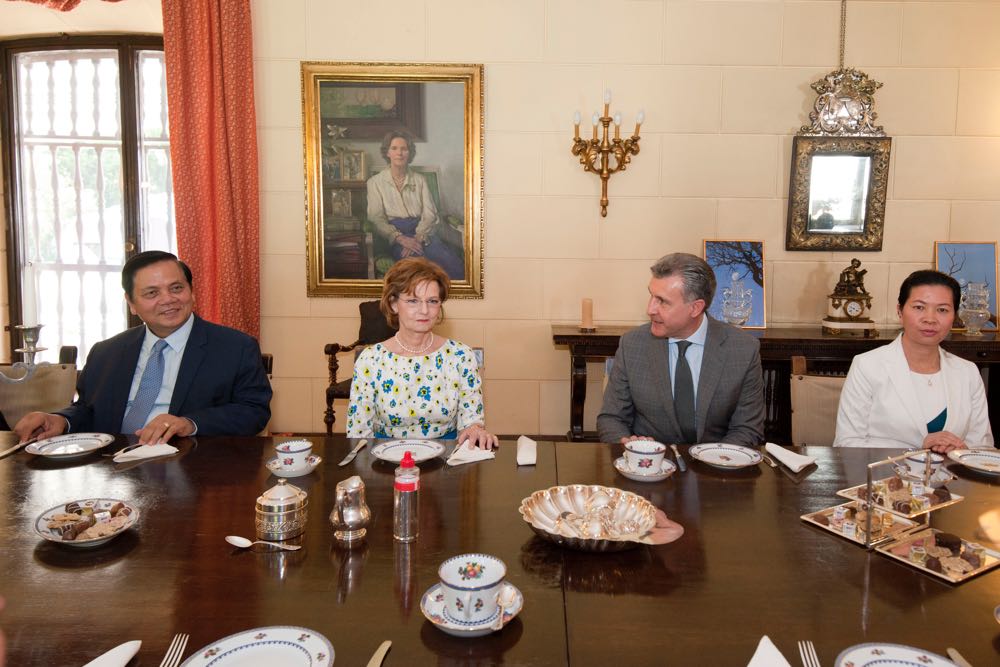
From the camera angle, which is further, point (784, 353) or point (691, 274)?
point (784, 353)

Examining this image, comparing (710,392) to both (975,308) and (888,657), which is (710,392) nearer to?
(888,657)

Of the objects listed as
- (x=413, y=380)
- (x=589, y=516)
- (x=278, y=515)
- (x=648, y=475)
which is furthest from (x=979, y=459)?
(x=278, y=515)

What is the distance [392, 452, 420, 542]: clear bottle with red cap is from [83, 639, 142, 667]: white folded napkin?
0.52 metres

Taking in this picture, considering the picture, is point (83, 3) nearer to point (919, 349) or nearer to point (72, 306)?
point (72, 306)

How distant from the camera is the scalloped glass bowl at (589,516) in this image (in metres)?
1.33

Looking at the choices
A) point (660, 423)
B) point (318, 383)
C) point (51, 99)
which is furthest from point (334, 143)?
point (660, 423)

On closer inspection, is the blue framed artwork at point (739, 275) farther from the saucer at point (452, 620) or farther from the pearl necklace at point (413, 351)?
the saucer at point (452, 620)

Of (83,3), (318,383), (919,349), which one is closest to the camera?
(919,349)

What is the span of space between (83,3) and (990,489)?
530cm

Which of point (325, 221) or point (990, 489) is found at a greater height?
point (325, 221)

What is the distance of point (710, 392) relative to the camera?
248 centimetres

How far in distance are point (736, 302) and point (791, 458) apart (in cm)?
254

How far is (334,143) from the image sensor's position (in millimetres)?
4418

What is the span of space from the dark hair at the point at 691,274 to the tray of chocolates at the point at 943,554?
3.91ft
